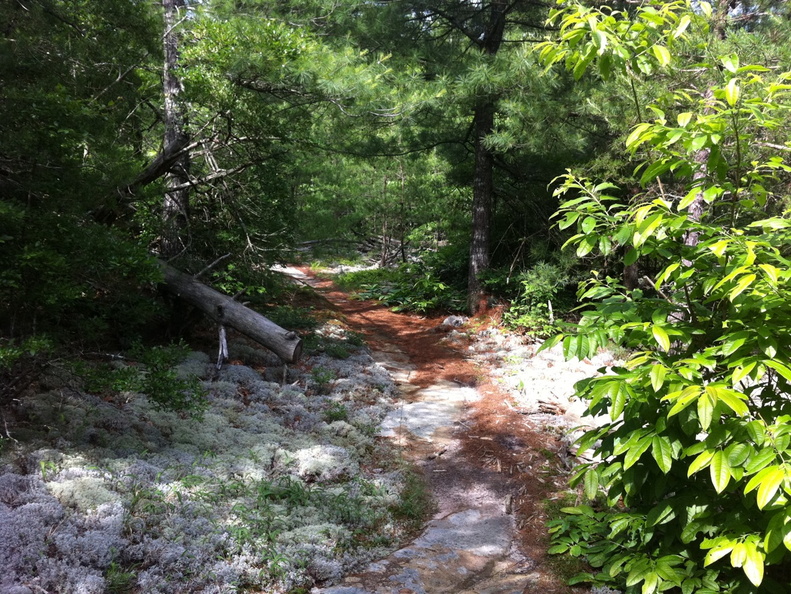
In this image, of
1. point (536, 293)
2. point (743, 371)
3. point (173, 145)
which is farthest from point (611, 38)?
point (536, 293)

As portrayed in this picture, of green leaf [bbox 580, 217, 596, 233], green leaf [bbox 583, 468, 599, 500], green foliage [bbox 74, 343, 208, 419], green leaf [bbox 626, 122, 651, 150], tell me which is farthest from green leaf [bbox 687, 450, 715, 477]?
green foliage [bbox 74, 343, 208, 419]

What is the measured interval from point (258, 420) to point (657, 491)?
433 cm

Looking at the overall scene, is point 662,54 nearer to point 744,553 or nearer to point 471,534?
point 744,553

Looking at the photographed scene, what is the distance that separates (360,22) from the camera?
1041 cm

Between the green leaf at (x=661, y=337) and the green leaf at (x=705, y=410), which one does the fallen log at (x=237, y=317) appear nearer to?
the green leaf at (x=661, y=337)

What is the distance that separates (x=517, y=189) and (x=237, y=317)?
7.75 m

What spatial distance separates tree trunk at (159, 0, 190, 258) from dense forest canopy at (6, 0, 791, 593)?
0.04 m

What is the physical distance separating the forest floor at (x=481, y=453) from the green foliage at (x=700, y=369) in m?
1.06

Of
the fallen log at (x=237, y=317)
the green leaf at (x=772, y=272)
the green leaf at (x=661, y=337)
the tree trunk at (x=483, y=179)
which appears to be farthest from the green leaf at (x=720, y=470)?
the tree trunk at (x=483, y=179)

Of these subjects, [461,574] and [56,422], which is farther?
[56,422]

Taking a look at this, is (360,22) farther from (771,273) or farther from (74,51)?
→ (771,273)

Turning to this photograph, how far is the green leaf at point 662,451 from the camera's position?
98.1 inches

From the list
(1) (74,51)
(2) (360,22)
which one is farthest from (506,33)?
(1) (74,51)

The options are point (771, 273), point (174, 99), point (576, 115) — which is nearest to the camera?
point (771, 273)
